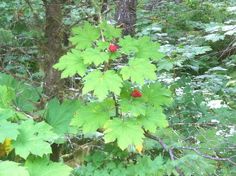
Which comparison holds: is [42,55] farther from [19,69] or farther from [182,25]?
[182,25]

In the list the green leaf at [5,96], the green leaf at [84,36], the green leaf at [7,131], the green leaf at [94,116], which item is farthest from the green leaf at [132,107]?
the green leaf at [5,96]

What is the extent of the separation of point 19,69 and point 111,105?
269 cm

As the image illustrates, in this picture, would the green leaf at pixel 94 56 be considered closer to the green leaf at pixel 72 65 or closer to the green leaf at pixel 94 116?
the green leaf at pixel 72 65

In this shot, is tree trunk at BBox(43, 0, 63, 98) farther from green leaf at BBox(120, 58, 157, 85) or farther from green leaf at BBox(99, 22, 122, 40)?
green leaf at BBox(120, 58, 157, 85)

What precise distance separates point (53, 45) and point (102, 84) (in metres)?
1.15

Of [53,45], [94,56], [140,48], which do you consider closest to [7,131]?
[94,56]

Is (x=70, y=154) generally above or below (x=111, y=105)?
below

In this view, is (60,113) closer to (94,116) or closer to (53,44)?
(94,116)

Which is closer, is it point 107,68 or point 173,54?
point 107,68

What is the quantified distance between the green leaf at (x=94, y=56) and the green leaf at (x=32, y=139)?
19.2 inches

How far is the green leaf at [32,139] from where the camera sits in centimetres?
210

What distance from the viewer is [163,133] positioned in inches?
124

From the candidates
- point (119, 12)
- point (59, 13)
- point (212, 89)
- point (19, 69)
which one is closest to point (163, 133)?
point (59, 13)

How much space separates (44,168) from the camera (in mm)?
2186
